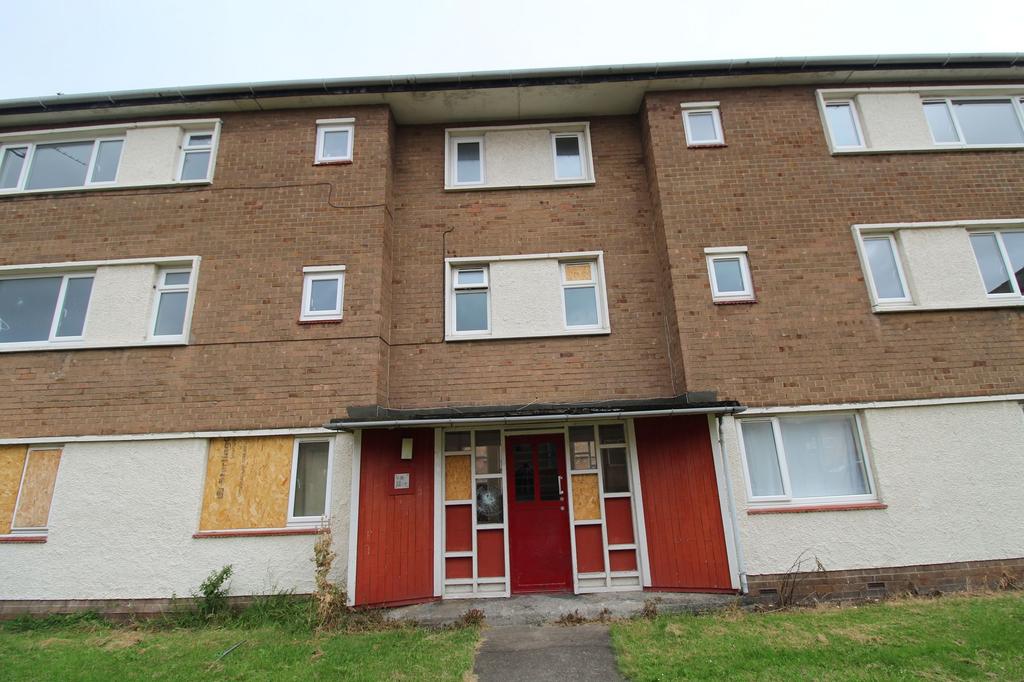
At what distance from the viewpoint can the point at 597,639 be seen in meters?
5.34

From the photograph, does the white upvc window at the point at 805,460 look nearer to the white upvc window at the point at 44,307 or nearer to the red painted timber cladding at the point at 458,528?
the red painted timber cladding at the point at 458,528

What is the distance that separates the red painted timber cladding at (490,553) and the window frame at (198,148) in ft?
24.3

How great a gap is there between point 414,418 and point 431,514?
58.6 inches

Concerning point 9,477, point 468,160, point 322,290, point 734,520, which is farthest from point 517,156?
point 9,477

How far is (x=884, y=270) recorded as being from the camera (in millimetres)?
7457

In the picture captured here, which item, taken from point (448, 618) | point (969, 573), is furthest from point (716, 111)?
point (448, 618)

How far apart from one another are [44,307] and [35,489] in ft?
9.38

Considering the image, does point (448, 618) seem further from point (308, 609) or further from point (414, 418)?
point (414, 418)

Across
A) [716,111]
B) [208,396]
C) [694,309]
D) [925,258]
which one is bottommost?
[208,396]

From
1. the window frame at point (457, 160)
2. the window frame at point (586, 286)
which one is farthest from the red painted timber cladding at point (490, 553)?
the window frame at point (457, 160)

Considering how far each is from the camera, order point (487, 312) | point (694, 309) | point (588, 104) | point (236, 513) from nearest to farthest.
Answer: point (236, 513), point (694, 309), point (487, 312), point (588, 104)

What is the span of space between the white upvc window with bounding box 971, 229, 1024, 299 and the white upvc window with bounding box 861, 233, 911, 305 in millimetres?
1160

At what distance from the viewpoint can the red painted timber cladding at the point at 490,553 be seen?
6.86m

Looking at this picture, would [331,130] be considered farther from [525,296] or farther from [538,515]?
[538,515]
